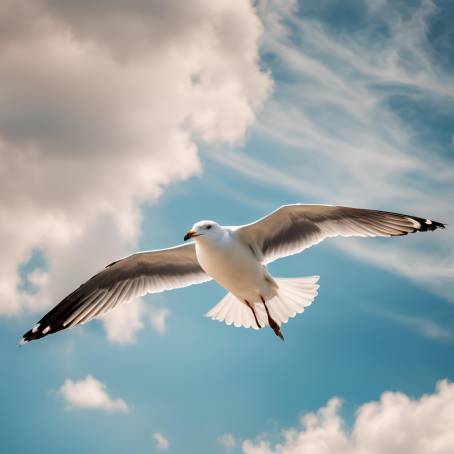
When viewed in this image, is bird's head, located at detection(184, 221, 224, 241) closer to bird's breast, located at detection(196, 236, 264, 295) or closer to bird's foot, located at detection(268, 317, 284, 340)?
bird's breast, located at detection(196, 236, 264, 295)

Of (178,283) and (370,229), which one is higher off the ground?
(178,283)

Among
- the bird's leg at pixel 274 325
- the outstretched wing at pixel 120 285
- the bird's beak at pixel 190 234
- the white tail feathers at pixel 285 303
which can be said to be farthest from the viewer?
the outstretched wing at pixel 120 285

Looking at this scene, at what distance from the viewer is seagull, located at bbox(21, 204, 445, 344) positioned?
4684mm

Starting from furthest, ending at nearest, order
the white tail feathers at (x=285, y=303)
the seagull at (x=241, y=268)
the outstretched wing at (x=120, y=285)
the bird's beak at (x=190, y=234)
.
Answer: the outstretched wing at (x=120, y=285) < the white tail feathers at (x=285, y=303) < the seagull at (x=241, y=268) < the bird's beak at (x=190, y=234)

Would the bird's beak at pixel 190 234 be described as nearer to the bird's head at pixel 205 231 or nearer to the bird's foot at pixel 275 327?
the bird's head at pixel 205 231

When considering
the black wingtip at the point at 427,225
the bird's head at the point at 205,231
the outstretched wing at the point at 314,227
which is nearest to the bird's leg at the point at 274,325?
the outstretched wing at the point at 314,227

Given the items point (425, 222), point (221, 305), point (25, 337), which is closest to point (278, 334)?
point (221, 305)

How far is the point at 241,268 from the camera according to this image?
4.66 meters

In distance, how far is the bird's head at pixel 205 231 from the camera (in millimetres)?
4551

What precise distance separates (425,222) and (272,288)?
4.22 ft

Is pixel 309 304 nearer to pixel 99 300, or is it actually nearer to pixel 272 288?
pixel 272 288

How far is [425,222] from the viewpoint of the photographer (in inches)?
195

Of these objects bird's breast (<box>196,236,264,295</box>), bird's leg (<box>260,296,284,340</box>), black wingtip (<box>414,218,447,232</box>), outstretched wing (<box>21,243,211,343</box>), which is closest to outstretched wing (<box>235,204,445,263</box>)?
black wingtip (<box>414,218,447,232</box>)

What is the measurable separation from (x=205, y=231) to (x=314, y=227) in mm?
977
